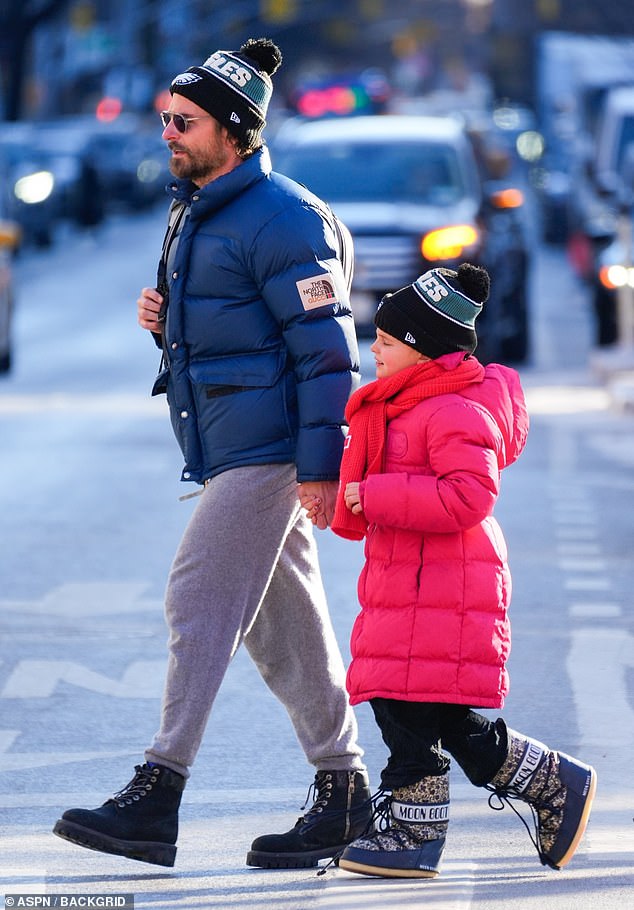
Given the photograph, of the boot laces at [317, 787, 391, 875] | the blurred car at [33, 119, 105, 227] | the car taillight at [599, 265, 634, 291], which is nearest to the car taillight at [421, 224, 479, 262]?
the car taillight at [599, 265, 634, 291]

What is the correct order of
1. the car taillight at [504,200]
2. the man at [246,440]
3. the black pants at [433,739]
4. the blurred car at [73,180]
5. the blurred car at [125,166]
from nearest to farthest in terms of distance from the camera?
the black pants at [433,739] < the man at [246,440] < the car taillight at [504,200] < the blurred car at [73,180] < the blurred car at [125,166]

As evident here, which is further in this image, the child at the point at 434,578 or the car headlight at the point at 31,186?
the car headlight at the point at 31,186

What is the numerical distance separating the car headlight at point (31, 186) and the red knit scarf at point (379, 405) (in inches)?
1147

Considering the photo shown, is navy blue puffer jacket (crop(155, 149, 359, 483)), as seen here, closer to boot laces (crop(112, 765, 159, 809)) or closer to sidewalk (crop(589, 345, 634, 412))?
boot laces (crop(112, 765, 159, 809))

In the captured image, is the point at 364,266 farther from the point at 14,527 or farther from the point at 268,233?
the point at 268,233

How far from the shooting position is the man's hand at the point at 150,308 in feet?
17.6

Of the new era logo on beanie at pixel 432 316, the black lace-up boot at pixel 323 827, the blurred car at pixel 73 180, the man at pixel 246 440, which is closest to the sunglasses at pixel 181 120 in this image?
the man at pixel 246 440

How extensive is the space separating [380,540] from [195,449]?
2.04 ft

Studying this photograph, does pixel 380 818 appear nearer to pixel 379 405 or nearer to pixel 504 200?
pixel 379 405

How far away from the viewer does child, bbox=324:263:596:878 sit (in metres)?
4.84

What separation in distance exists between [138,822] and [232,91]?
1772 millimetres

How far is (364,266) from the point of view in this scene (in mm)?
17266

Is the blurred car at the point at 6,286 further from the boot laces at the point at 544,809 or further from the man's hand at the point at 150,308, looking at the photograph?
the boot laces at the point at 544,809

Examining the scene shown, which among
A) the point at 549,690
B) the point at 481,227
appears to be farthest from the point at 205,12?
the point at 549,690
